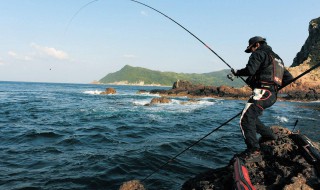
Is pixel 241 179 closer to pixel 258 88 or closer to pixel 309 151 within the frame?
pixel 309 151

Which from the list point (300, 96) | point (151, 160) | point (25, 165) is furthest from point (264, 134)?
point (300, 96)

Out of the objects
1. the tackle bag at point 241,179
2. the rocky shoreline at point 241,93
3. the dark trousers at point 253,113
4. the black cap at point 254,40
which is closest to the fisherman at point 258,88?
the dark trousers at point 253,113

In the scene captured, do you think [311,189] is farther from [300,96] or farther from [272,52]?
[300,96]

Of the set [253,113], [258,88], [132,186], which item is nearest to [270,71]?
[258,88]

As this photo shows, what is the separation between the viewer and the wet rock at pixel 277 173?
13.9ft

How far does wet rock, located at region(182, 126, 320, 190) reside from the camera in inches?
166

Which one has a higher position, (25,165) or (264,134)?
(264,134)

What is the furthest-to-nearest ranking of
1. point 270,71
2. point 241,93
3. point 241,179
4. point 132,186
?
1. point 241,93
2. point 132,186
3. point 270,71
4. point 241,179

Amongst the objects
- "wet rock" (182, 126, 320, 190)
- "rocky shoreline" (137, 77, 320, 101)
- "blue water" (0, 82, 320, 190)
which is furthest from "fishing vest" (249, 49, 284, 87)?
"rocky shoreline" (137, 77, 320, 101)

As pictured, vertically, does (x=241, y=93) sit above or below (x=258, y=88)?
below

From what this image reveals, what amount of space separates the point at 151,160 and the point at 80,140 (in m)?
4.86

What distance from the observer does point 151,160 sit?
360 inches

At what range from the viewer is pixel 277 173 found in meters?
4.75

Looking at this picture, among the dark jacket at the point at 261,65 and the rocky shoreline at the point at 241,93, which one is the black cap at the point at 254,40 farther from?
the rocky shoreline at the point at 241,93
